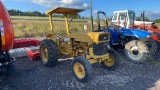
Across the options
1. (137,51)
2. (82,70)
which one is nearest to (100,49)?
(82,70)

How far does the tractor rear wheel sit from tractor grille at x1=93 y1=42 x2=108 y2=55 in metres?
0.34

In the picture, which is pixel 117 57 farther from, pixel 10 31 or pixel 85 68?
pixel 10 31

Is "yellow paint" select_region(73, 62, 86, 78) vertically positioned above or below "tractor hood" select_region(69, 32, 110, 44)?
below

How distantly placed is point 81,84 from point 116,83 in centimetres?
90

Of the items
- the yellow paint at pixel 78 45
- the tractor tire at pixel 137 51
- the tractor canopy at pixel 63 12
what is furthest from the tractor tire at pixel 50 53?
the tractor tire at pixel 137 51

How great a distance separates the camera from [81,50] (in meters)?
5.91

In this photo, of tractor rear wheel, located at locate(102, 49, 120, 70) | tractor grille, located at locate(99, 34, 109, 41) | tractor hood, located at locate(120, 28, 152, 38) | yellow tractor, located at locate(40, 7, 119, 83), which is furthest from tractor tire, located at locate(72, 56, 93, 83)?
tractor hood, located at locate(120, 28, 152, 38)

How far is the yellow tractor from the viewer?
5090 mm

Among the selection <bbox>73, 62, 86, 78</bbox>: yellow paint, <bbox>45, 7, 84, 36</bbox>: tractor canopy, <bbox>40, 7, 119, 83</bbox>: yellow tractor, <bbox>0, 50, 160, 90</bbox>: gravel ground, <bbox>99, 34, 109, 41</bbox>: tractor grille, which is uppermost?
<bbox>45, 7, 84, 36</bbox>: tractor canopy

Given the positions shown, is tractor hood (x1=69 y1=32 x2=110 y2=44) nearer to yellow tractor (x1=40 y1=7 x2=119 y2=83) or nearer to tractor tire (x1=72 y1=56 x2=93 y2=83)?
yellow tractor (x1=40 y1=7 x2=119 y2=83)

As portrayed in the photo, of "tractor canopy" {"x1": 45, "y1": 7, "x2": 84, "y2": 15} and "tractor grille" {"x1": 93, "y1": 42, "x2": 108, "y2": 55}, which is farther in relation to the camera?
"tractor canopy" {"x1": 45, "y1": 7, "x2": 84, "y2": 15}

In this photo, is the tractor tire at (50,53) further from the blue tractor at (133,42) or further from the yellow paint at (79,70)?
the blue tractor at (133,42)


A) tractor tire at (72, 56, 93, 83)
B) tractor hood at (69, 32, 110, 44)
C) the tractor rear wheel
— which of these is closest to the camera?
tractor tire at (72, 56, 93, 83)

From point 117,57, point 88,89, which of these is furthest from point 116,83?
point 117,57
